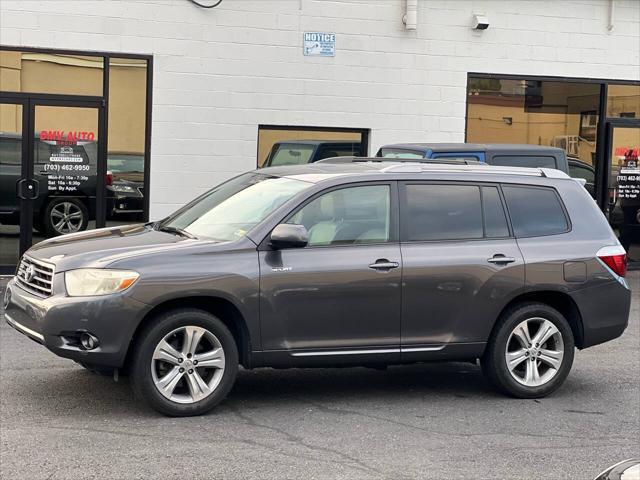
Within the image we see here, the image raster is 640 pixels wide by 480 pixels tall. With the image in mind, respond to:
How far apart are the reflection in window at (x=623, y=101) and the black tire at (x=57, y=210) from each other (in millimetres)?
8154

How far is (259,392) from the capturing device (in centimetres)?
739

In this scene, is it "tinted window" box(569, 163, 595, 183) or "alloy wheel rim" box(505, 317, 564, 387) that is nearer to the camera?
"alloy wheel rim" box(505, 317, 564, 387)

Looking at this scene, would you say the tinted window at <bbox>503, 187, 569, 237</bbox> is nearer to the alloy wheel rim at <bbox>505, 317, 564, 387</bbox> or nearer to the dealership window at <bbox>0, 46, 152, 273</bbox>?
the alloy wheel rim at <bbox>505, 317, 564, 387</bbox>

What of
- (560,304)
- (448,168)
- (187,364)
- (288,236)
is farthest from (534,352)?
(187,364)

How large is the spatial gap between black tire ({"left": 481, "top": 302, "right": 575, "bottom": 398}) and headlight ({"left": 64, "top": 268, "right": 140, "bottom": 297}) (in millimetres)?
2699

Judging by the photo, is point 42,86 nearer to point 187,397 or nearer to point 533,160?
point 533,160

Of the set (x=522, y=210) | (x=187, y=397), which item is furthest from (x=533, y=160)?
(x=187, y=397)

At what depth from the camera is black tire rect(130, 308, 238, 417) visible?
6430mm

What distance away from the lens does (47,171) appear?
13.0 meters

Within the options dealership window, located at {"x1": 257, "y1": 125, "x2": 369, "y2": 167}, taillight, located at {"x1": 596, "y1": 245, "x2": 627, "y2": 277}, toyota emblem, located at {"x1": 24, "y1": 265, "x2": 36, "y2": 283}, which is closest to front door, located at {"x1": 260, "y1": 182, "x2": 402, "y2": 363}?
toyota emblem, located at {"x1": 24, "y1": 265, "x2": 36, "y2": 283}

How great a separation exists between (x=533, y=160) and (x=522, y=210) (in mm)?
3169

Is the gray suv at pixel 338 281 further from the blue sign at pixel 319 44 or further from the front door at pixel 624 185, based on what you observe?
the front door at pixel 624 185

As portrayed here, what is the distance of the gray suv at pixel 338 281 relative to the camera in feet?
21.2

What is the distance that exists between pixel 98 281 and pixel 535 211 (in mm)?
3362
